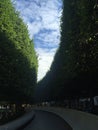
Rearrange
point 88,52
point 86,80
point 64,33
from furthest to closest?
point 86,80 → point 64,33 → point 88,52

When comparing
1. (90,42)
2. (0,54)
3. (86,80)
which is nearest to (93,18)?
(90,42)

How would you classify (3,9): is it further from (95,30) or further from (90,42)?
(95,30)

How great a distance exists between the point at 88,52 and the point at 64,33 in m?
13.0

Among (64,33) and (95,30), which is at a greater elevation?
(64,33)

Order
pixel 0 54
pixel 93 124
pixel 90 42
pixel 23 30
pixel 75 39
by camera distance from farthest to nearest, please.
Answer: pixel 23 30 → pixel 0 54 → pixel 75 39 → pixel 90 42 → pixel 93 124

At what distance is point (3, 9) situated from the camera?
40.2m

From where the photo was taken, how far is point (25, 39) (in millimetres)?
57219

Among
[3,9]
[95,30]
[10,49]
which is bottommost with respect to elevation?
[95,30]

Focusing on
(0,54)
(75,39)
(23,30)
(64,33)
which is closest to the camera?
(75,39)

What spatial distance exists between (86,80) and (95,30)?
85.8ft

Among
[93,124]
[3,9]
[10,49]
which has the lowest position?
[93,124]

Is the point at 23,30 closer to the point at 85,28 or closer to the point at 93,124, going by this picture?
the point at 85,28

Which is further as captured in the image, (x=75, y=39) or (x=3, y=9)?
(x=3, y=9)

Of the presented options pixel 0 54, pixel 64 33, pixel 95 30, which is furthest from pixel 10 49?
pixel 95 30
